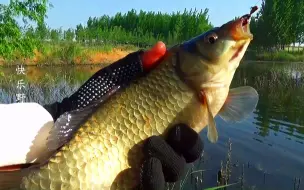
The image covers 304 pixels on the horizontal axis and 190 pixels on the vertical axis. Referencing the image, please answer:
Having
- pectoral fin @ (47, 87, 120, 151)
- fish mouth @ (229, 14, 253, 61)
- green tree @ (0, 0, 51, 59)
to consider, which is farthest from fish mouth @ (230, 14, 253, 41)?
green tree @ (0, 0, 51, 59)

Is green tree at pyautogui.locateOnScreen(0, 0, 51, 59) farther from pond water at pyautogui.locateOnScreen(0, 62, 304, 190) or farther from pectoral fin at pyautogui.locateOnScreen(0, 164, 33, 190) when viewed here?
pectoral fin at pyautogui.locateOnScreen(0, 164, 33, 190)

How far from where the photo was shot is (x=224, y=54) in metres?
2.21

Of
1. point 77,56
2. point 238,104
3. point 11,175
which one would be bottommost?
point 11,175

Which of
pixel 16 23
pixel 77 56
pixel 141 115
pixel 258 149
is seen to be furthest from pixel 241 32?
pixel 77 56

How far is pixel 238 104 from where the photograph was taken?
2.38 m

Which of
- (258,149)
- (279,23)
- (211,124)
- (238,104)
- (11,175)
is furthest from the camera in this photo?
(279,23)

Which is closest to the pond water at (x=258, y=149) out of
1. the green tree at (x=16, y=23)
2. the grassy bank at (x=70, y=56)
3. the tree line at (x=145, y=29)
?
the green tree at (x=16, y=23)

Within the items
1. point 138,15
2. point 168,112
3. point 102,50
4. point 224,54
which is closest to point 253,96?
point 224,54

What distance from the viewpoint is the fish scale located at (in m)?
1.89

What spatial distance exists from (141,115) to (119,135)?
0.18 m

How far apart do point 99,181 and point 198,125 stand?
2.36 feet

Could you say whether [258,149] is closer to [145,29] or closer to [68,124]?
[68,124]

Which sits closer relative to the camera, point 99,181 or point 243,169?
point 99,181

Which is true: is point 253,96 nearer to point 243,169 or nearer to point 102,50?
point 243,169
